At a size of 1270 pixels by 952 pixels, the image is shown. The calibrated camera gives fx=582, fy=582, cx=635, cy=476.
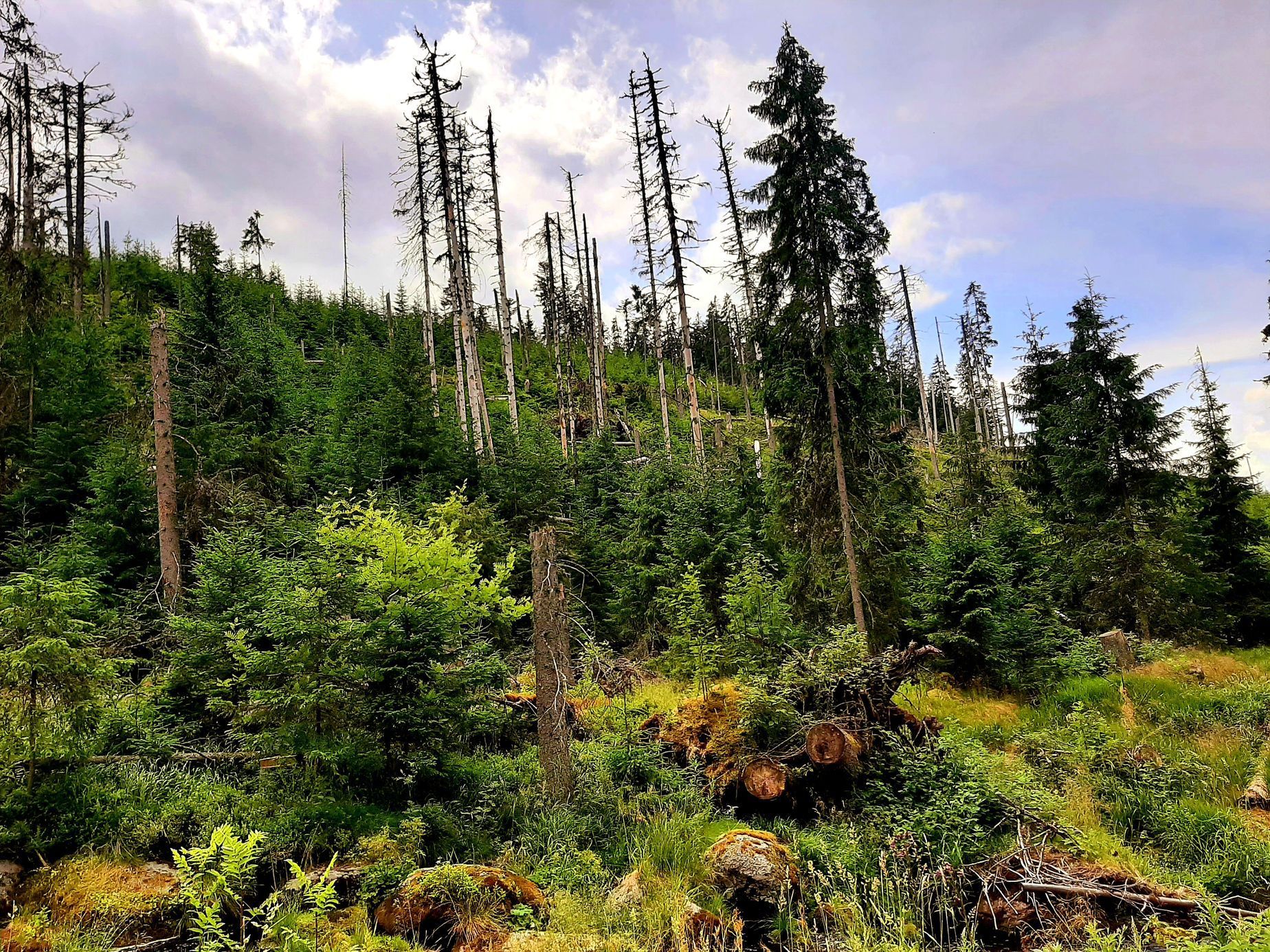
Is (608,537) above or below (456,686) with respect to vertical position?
above

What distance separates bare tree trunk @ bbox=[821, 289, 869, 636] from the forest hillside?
12cm

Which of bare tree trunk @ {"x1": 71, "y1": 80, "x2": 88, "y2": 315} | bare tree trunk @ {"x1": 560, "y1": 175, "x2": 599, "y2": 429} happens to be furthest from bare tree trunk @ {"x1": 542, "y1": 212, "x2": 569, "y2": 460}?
bare tree trunk @ {"x1": 71, "y1": 80, "x2": 88, "y2": 315}

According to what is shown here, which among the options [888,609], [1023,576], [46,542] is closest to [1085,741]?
[888,609]

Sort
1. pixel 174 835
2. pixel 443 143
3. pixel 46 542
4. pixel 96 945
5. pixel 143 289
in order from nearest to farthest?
pixel 96 945 < pixel 174 835 < pixel 46 542 < pixel 443 143 < pixel 143 289

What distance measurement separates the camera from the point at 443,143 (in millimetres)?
22094

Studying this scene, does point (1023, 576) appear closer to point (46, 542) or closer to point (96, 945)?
point (96, 945)

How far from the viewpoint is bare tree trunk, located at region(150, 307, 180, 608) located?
11.5m

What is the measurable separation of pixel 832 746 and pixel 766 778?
1011mm

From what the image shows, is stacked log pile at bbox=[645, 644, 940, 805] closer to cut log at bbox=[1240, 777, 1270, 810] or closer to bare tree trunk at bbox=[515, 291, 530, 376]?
cut log at bbox=[1240, 777, 1270, 810]

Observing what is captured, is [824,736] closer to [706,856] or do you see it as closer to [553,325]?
[706,856]

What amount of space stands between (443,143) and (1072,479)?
78.8ft

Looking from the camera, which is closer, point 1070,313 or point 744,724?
point 744,724

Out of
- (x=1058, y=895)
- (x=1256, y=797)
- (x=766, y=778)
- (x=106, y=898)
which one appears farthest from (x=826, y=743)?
(x=106, y=898)

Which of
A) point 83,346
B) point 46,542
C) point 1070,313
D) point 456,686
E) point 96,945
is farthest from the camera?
point 1070,313
